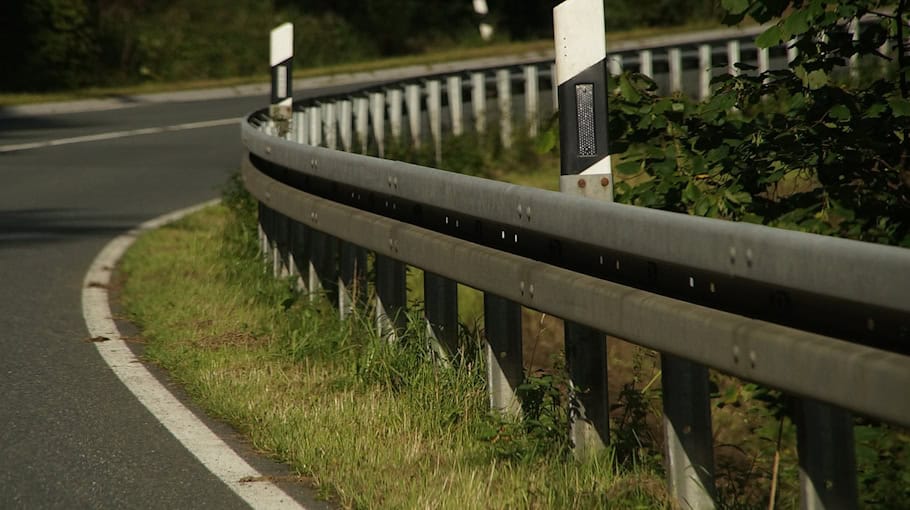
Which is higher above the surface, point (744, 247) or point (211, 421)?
point (744, 247)

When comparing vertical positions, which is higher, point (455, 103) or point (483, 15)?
point (483, 15)

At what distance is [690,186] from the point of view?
24.4 ft

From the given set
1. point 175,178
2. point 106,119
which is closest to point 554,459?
point 175,178

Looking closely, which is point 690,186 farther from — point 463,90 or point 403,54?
point 403,54

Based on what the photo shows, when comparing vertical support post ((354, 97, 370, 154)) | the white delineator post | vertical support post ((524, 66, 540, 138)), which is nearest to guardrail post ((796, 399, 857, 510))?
the white delineator post

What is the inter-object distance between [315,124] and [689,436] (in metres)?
8.31

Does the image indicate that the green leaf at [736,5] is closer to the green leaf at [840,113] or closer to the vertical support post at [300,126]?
the green leaf at [840,113]

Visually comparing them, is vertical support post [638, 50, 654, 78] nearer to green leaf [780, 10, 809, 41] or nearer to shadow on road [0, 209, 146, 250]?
shadow on road [0, 209, 146, 250]

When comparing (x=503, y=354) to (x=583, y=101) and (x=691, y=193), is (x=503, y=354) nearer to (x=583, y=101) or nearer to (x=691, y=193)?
(x=583, y=101)

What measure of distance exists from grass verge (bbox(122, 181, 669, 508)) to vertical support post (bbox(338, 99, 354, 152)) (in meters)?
5.36

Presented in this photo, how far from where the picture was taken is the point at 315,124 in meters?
12.5

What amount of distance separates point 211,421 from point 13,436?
762 millimetres

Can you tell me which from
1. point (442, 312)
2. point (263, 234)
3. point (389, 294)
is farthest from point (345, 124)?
point (442, 312)

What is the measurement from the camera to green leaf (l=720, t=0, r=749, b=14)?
21.6 feet
